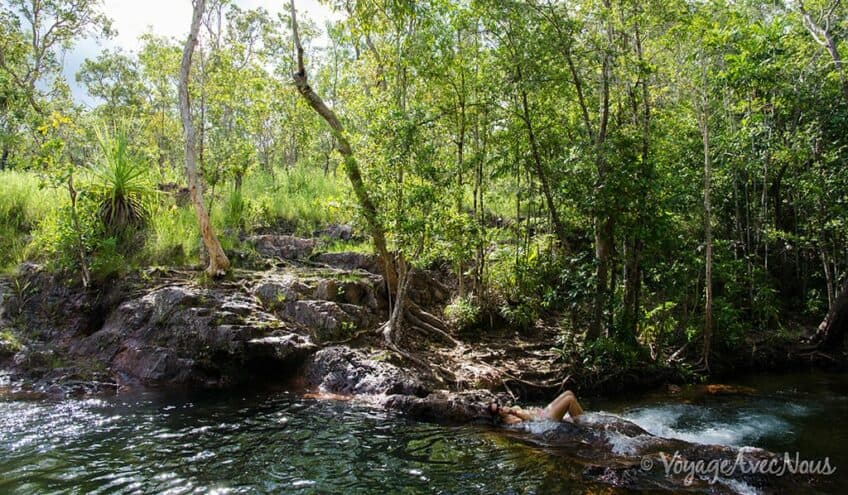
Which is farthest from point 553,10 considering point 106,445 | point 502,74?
point 106,445

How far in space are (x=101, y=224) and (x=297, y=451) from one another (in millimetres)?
7456

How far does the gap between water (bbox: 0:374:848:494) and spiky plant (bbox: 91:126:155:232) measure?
15.7ft

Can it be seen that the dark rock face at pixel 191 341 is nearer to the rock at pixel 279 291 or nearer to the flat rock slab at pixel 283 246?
the rock at pixel 279 291

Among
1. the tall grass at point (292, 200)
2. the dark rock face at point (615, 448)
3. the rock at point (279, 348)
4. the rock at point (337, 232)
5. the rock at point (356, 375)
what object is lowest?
the dark rock face at point (615, 448)

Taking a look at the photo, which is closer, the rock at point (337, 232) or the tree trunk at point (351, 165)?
the tree trunk at point (351, 165)

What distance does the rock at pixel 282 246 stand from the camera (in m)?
12.1

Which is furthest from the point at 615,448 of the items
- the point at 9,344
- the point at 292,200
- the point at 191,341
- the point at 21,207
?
the point at 21,207

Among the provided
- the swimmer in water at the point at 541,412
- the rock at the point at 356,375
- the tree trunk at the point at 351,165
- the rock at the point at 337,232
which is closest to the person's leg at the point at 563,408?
the swimmer in water at the point at 541,412

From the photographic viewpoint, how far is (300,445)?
579 centimetres

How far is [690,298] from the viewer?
11.3m

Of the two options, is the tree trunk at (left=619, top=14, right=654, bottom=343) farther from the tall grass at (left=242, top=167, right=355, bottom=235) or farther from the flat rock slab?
the flat rock slab

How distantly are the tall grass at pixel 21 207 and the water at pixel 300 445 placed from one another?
5454 mm

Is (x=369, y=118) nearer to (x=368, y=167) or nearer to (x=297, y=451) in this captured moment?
(x=368, y=167)

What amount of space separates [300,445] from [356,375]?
2.39 meters
